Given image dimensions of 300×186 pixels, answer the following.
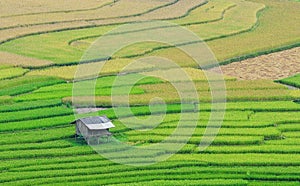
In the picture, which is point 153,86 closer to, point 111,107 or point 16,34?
point 111,107

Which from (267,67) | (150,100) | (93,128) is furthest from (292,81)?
(93,128)

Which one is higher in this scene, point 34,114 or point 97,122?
point 97,122

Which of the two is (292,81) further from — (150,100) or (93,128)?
(93,128)

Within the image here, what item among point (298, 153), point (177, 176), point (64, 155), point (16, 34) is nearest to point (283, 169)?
point (298, 153)

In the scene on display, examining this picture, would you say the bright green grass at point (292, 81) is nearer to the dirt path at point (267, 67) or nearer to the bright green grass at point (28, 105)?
the dirt path at point (267, 67)

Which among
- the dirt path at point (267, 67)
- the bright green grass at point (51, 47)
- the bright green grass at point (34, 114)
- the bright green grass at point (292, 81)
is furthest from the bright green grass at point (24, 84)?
the bright green grass at point (292, 81)

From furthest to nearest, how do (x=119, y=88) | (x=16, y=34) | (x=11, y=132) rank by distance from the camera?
(x=16, y=34), (x=119, y=88), (x=11, y=132)
